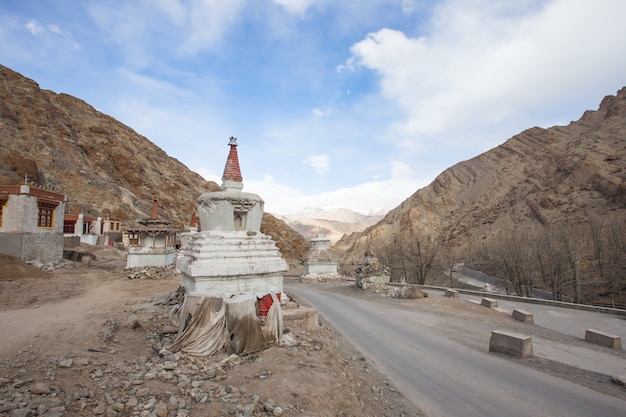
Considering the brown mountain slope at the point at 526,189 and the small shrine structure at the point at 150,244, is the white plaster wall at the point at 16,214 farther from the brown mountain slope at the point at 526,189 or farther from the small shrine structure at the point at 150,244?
the brown mountain slope at the point at 526,189

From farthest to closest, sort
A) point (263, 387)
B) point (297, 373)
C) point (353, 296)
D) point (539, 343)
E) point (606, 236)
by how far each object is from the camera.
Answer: point (606, 236), point (353, 296), point (539, 343), point (297, 373), point (263, 387)

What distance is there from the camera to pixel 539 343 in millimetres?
9438

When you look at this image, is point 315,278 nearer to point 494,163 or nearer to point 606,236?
point 606,236

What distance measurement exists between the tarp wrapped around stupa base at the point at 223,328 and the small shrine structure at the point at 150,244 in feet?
66.9

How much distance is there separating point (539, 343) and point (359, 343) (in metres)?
5.28

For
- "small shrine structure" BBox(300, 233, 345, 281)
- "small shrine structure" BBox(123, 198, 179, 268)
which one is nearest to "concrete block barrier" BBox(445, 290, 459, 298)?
"small shrine structure" BBox(300, 233, 345, 281)

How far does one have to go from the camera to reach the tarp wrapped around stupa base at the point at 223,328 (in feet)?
21.7

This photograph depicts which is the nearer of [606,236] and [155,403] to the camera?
[155,403]

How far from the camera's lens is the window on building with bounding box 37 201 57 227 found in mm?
22839

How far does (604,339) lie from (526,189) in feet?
182

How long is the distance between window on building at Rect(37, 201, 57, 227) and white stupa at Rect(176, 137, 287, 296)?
20260 mm

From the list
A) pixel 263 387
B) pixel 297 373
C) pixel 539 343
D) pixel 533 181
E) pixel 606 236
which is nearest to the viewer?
pixel 263 387

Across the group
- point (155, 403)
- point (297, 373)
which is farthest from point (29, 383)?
point (297, 373)

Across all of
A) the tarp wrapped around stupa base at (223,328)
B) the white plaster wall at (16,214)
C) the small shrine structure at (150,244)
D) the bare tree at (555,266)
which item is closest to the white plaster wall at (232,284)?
the tarp wrapped around stupa base at (223,328)
